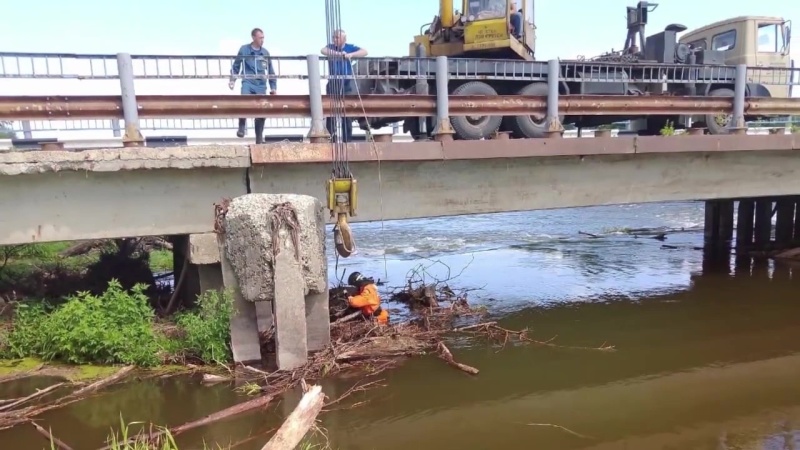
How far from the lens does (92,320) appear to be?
241 inches

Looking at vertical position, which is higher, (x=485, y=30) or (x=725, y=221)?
(x=485, y=30)

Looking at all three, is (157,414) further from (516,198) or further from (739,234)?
(739,234)

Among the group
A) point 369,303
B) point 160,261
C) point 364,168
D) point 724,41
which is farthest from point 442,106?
point 724,41

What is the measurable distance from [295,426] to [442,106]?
459 centimetres

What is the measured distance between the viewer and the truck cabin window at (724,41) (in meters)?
14.6

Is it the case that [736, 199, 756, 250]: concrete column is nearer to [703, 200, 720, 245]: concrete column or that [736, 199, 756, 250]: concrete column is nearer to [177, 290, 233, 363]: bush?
[703, 200, 720, 245]: concrete column

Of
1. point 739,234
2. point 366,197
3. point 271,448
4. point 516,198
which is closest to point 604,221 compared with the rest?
point 739,234

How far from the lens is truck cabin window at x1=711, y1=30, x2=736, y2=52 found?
14637mm

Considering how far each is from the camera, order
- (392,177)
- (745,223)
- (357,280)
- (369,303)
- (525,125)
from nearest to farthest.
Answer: (392,177), (369,303), (357,280), (525,125), (745,223)

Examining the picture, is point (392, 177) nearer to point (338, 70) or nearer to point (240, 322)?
point (338, 70)

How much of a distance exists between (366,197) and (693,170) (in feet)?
16.2

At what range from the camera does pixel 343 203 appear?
6070mm

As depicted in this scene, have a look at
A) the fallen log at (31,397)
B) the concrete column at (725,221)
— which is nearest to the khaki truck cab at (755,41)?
the concrete column at (725,221)

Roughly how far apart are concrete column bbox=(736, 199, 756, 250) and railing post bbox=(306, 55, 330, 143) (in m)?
10.5
